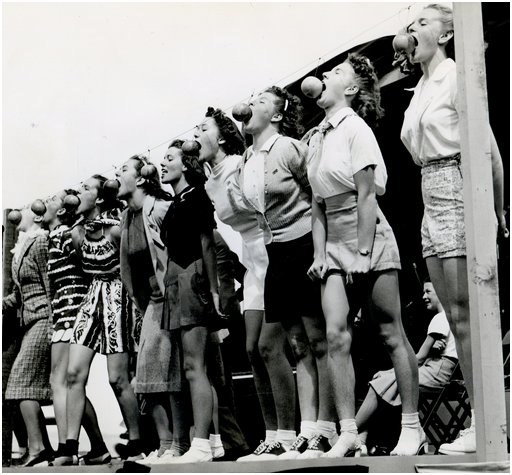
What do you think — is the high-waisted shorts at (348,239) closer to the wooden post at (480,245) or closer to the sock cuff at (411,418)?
the wooden post at (480,245)

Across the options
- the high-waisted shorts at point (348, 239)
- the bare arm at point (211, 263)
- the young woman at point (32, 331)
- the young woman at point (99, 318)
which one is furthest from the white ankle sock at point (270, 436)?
the young woman at point (32, 331)

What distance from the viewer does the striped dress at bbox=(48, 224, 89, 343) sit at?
775 centimetres

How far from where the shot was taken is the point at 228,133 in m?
7.34

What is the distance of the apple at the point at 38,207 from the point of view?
795 cm

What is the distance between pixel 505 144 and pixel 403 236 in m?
0.84

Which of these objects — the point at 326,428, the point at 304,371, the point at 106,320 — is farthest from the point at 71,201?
the point at 326,428

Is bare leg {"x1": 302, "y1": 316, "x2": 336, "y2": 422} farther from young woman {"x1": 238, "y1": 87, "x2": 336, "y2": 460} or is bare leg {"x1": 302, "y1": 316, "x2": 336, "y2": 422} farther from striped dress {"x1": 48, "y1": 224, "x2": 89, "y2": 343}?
striped dress {"x1": 48, "y1": 224, "x2": 89, "y2": 343}

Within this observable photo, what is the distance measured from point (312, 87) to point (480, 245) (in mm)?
1488

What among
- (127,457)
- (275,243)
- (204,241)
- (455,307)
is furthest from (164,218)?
(455,307)

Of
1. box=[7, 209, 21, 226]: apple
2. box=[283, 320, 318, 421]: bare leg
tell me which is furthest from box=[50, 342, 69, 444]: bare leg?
box=[283, 320, 318, 421]: bare leg

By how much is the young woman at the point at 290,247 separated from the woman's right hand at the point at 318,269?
11 centimetres

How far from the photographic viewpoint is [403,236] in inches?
259

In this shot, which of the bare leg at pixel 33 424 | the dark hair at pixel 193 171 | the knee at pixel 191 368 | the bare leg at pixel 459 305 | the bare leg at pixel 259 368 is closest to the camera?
the bare leg at pixel 459 305

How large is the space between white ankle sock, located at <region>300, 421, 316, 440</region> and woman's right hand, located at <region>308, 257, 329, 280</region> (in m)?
0.87
